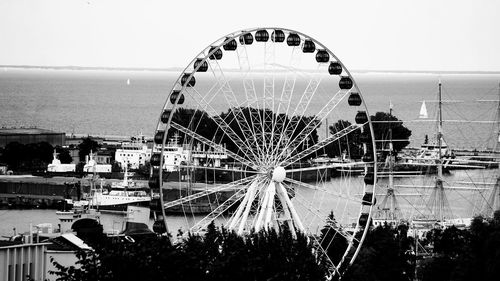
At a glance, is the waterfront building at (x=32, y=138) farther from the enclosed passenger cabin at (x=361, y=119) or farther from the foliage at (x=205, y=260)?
the foliage at (x=205, y=260)

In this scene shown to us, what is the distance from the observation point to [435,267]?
38.8 meters

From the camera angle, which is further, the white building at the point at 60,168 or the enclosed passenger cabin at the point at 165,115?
the white building at the point at 60,168

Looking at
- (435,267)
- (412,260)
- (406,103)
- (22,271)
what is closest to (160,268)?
(22,271)

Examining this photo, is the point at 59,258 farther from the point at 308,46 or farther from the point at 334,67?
the point at 334,67

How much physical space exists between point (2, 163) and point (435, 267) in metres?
67.7

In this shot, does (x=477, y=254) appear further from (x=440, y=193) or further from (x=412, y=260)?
(x=440, y=193)

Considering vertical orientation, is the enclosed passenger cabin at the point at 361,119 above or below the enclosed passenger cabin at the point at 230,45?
below

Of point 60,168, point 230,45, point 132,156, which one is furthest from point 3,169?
point 230,45

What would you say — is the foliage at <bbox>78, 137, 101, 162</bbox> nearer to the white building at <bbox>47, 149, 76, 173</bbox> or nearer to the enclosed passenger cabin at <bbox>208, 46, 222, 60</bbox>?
the white building at <bbox>47, 149, 76, 173</bbox>

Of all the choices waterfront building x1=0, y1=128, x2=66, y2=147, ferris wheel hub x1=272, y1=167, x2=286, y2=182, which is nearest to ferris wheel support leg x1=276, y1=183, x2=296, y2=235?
ferris wheel hub x1=272, y1=167, x2=286, y2=182

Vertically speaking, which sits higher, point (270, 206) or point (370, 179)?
point (370, 179)

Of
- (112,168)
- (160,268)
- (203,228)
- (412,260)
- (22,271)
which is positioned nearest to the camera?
(160,268)

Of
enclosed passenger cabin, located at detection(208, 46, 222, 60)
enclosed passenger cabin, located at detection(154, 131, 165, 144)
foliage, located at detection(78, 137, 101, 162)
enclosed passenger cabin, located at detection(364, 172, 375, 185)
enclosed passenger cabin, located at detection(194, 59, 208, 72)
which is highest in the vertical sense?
foliage, located at detection(78, 137, 101, 162)

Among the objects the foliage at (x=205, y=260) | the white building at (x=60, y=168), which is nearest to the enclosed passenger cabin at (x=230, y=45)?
the foliage at (x=205, y=260)
